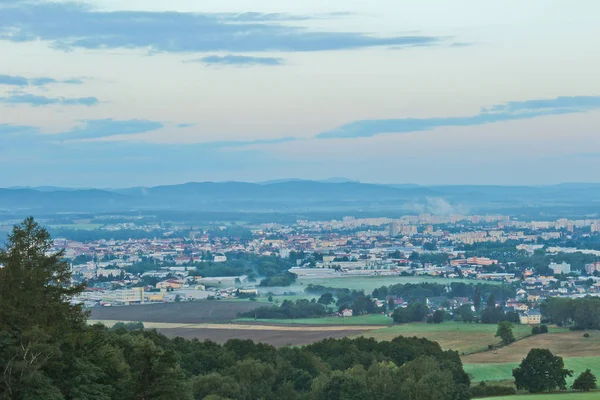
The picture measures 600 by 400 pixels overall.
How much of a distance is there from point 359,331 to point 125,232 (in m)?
124

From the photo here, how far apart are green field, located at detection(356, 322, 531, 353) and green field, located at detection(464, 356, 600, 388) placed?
595 cm

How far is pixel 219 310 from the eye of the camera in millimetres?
79312

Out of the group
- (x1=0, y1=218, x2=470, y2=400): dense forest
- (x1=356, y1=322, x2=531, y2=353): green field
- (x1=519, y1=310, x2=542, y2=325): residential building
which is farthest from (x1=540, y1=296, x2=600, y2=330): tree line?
(x1=0, y1=218, x2=470, y2=400): dense forest

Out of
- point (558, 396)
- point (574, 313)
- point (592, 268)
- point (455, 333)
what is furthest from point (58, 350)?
point (592, 268)

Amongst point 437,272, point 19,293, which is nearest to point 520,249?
point 437,272

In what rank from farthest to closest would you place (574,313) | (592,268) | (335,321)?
(592,268), (335,321), (574,313)

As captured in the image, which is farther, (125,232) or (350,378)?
(125,232)

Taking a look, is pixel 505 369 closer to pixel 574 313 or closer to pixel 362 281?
pixel 574 313

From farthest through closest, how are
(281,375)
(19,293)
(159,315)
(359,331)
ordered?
(159,315)
(359,331)
(281,375)
(19,293)

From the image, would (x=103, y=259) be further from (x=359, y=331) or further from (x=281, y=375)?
(x=281, y=375)

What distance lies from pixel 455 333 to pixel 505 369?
15533 mm

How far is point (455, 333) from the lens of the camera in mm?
65688

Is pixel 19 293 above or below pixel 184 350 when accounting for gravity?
above

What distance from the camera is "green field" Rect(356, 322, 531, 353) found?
196 ft
